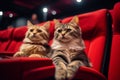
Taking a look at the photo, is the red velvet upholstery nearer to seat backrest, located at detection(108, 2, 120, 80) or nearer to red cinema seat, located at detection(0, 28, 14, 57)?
seat backrest, located at detection(108, 2, 120, 80)

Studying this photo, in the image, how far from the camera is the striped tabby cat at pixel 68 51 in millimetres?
1288

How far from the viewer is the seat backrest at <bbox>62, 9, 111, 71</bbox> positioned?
1704 mm

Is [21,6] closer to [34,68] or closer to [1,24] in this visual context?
[1,24]

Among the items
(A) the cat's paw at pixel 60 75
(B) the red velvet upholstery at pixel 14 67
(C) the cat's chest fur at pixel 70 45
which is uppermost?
(C) the cat's chest fur at pixel 70 45

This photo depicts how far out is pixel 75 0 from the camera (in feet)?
22.9

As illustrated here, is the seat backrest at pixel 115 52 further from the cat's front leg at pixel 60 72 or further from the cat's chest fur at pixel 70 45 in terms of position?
the cat's front leg at pixel 60 72

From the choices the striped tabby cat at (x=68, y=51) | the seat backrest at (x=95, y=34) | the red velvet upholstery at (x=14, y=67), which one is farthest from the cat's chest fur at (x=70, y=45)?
the red velvet upholstery at (x=14, y=67)

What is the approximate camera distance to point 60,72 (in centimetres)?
124

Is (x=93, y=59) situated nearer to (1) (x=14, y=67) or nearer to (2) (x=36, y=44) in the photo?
(2) (x=36, y=44)

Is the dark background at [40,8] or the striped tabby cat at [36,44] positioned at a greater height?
the dark background at [40,8]

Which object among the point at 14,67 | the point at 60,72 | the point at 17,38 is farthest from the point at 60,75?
the point at 17,38

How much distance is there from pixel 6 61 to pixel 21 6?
6.99 meters

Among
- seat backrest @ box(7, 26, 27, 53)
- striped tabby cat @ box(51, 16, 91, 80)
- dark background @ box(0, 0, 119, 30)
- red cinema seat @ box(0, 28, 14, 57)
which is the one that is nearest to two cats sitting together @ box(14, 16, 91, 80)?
striped tabby cat @ box(51, 16, 91, 80)

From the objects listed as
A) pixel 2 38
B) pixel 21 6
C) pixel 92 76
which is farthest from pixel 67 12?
pixel 92 76
